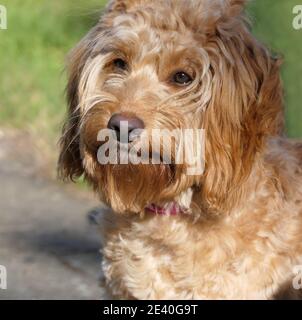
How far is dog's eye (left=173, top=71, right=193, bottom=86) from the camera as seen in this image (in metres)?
4.48

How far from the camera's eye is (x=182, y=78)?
4.50 meters

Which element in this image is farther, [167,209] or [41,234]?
[41,234]

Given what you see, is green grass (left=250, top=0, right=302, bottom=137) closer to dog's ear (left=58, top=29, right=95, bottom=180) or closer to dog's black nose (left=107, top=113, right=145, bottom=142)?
dog's ear (left=58, top=29, right=95, bottom=180)

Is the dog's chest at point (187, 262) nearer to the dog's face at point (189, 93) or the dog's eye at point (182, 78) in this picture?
the dog's face at point (189, 93)

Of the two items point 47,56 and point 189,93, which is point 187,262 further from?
point 47,56

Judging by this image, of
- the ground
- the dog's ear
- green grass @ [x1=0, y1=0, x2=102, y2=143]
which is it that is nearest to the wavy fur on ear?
the dog's ear

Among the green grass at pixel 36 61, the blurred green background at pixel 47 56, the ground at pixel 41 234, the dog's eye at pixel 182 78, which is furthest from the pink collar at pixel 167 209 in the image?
the green grass at pixel 36 61

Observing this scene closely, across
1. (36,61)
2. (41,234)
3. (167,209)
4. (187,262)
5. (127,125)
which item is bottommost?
(41,234)

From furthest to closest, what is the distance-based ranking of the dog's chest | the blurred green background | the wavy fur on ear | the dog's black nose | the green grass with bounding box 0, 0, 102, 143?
1. the green grass with bounding box 0, 0, 102, 143
2. the blurred green background
3. the wavy fur on ear
4. the dog's chest
5. the dog's black nose

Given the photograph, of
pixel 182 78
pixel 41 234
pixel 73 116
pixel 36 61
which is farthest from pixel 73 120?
pixel 36 61

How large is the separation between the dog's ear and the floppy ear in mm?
660

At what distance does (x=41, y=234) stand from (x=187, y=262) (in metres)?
2.57

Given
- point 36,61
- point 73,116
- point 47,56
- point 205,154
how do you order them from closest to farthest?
point 205,154 < point 73,116 < point 36,61 < point 47,56

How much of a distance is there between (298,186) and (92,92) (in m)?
1.03
